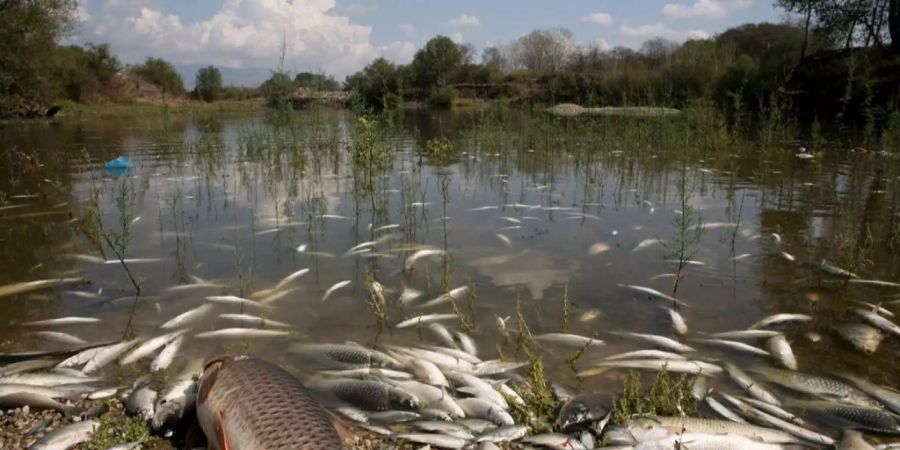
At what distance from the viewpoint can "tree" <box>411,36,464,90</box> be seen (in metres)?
53.5

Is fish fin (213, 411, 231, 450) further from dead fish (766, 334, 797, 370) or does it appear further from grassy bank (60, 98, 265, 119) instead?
grassy bank (60, 98, 265, 119)

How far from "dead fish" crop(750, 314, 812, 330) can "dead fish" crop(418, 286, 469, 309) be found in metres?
2.65

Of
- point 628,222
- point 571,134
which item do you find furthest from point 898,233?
point 571,134

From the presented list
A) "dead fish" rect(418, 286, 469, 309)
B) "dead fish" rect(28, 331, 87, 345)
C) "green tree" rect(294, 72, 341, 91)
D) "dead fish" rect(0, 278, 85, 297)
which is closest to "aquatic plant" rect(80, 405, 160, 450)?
"dead fish" rect(28, 331, 87, 345)

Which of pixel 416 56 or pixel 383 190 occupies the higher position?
pixel 416 56

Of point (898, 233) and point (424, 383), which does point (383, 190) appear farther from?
point (898, 233)

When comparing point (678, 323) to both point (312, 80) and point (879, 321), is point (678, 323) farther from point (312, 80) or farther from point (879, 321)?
point (312, 80)

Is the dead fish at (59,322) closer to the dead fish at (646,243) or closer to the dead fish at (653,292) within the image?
the dead fish at (653,292)

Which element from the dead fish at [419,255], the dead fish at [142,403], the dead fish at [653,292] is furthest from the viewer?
the dead fish at [419,255]

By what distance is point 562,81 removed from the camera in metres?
45.0

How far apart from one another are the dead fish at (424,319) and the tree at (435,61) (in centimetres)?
4464

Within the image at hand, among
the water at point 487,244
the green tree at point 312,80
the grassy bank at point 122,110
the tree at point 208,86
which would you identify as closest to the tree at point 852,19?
the water at point 487,244

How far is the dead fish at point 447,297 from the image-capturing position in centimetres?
578

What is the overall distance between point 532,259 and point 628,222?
2386 mm
